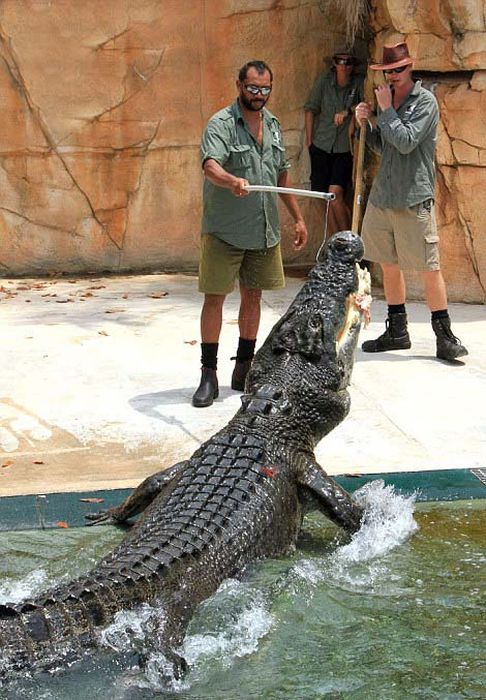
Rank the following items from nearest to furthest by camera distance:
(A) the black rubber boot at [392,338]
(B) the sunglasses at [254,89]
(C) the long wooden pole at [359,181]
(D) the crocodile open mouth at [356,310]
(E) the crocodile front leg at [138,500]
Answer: (E) the crocodile front leg at [138,500] < (D) the crocodile open mouth at [356,310] < (B) the sunglasses at [254,89] < (A) the black rubber boot at [392,338] < (C) the long wooden pole at [359,181]

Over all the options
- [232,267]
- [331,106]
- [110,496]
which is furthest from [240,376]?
[331,106]

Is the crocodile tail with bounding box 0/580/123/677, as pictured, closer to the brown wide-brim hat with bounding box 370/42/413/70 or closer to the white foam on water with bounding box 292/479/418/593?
the white foam on water with bounding box 292/479/418/593

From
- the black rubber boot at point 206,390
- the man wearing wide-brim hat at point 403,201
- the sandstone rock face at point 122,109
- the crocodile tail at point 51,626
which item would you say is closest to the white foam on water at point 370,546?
the crocodile tail at point 51,626

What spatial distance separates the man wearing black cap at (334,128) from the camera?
373 inches

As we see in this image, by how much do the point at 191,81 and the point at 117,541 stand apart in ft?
20.3

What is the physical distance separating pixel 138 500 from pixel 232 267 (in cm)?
187

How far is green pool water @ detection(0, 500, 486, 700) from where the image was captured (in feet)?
10.8

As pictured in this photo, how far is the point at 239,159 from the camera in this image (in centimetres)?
589

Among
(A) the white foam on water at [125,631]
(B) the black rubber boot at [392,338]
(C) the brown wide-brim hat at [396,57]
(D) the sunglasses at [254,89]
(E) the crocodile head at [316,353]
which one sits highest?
(C) the brown wide-brim hat at [396,57]

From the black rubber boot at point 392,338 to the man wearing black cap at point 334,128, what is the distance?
262 cm

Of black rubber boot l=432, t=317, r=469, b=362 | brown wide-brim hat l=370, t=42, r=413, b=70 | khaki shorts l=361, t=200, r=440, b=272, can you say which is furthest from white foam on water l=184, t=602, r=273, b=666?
brown wide-brim hat l=370, t=42, r=413, b=70

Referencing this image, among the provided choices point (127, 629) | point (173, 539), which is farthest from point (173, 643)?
point (173, 539)

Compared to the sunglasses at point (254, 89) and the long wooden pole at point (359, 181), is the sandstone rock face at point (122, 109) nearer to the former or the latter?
the long wooden pole at point (359, 181)

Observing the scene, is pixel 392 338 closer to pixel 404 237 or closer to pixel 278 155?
pixel 404 237
